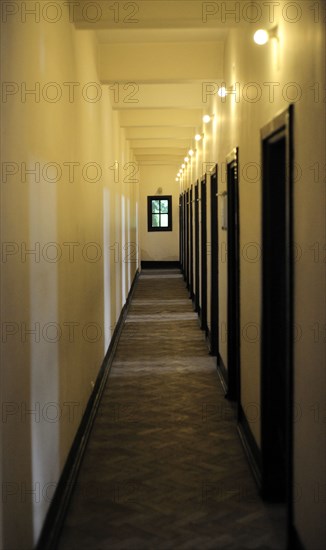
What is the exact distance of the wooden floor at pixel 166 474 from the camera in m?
4.05

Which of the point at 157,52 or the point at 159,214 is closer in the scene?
the point at 157,52

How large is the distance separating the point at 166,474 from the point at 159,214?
19.6 metres

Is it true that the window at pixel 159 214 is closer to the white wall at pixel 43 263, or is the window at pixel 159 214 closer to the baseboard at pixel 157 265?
A: the baseboard at pixel 157 265

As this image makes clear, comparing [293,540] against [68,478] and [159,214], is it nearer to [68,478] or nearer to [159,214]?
[68,478]

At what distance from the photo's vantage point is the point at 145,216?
24.2 metres

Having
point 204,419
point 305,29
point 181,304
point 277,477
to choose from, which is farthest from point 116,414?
point 181,304

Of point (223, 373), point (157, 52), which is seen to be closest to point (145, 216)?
point (157, 52)

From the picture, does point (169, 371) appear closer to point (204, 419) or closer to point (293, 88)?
point (204, 419)

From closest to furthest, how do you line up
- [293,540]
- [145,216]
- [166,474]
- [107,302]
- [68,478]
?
1. [293,540]
2. [68,478]
3. [166,474]
4. [107,302]
5. [145,216]

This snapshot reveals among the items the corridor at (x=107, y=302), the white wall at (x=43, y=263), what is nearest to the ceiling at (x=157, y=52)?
the corridor at (x=107, y=302)

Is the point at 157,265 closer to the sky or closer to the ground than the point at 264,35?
closer to the ground

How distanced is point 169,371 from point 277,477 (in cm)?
391

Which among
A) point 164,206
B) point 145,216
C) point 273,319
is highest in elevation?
point 164,206

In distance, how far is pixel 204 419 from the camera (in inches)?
251
